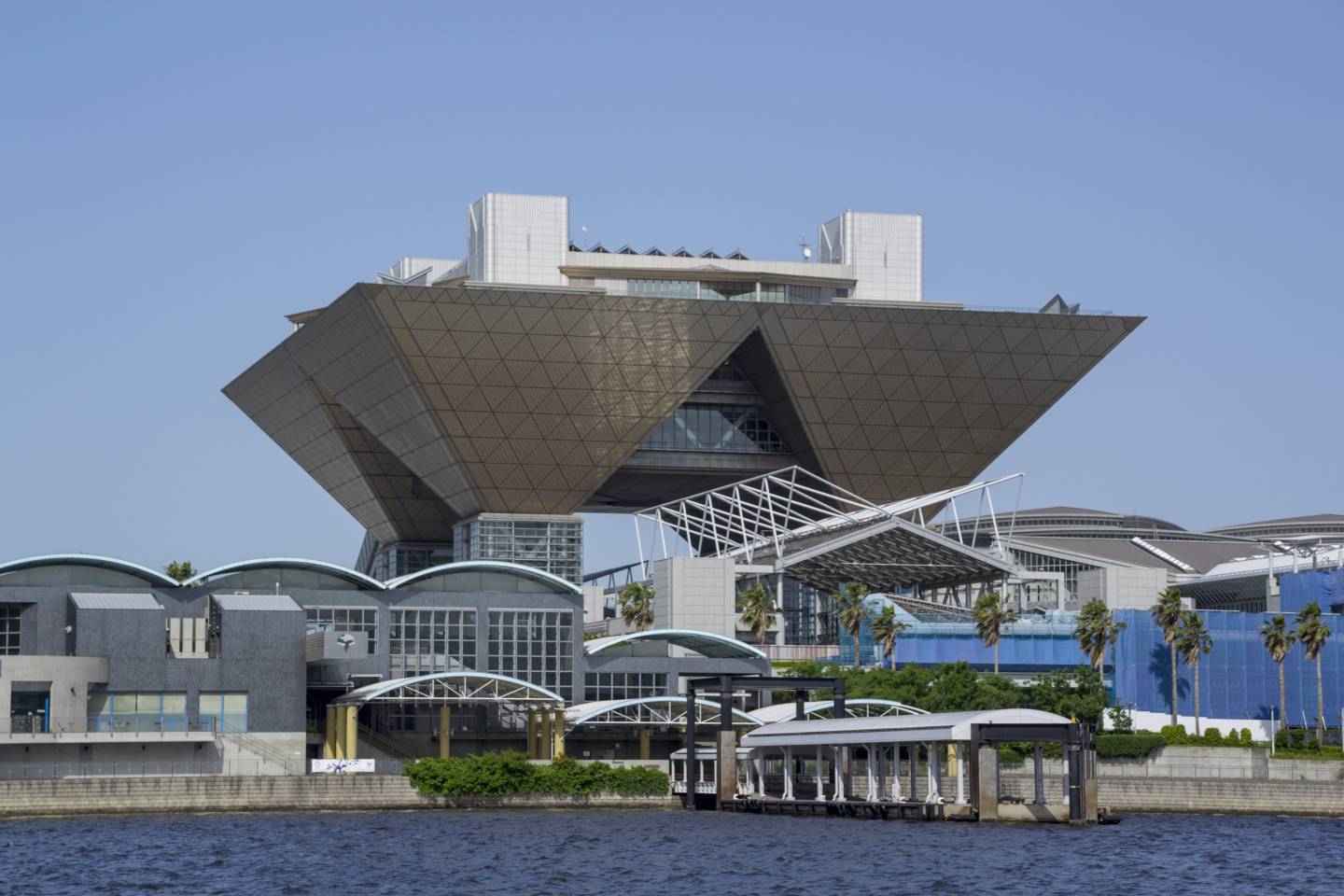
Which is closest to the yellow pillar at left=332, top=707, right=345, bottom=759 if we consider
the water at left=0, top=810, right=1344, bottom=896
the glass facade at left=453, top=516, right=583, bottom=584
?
the water at left=0, top=810, right=1344, bottom=896

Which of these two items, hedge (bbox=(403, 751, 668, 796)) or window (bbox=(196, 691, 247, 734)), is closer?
hedge (bbox=(403, 751, 668, 796))

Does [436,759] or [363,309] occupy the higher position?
[363,309]

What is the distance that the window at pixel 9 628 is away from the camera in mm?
111250

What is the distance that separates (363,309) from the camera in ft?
476

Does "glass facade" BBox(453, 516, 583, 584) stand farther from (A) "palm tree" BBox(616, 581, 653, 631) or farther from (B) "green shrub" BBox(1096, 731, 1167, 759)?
(B) "green shrub" BBox(1096, 731, 1167, 759)

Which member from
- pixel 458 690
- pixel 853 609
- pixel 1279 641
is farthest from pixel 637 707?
pixel 1279 641

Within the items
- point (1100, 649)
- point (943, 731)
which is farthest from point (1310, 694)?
point (943, 731)

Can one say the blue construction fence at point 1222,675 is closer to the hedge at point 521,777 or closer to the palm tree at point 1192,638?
the palm tree at point 1192,638

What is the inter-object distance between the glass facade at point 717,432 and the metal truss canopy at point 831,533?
2.82 m

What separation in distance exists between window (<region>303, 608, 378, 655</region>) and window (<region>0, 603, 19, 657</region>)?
14.6 metres

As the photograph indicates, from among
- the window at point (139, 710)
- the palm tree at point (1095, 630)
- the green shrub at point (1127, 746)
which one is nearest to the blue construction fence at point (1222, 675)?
the palm tree at point (1095, 630)

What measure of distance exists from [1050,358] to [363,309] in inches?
1844

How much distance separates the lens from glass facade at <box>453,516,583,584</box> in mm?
155750

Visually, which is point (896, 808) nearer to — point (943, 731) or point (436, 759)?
point (943, 731)
